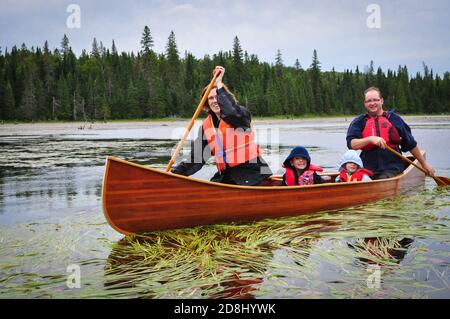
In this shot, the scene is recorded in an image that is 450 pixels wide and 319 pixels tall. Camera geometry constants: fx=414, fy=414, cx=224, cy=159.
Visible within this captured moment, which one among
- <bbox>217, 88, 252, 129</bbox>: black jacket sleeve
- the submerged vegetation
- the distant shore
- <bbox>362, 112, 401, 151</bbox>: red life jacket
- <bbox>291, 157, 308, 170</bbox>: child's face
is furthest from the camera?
the distant shore

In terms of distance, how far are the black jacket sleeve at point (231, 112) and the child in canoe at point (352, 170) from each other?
198 cm

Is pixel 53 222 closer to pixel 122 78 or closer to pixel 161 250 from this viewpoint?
pixel 161 250

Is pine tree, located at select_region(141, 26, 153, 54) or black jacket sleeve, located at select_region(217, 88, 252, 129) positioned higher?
pine tree, located at select_region(141, 26, 153, 54)

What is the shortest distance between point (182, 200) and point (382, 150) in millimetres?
3895

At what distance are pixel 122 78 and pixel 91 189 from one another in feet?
234

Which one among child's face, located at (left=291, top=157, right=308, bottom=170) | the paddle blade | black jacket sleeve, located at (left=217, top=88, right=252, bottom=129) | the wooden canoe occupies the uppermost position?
black jacket sleeve, located at (left=217, top=88, right=252, bottom=129)

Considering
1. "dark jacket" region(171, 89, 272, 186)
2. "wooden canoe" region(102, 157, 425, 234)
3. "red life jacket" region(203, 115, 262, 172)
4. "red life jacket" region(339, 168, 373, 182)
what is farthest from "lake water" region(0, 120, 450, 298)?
"red life jacket" region(203, 115, 262, 172)

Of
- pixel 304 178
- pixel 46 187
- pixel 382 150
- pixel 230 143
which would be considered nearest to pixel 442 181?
pixel 382 150

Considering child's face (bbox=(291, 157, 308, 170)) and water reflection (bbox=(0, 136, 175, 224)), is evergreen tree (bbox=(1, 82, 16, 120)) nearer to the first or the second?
water reflection (bbox=(0, 136, 175, 224))

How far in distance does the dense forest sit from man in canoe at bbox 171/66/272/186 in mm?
60100

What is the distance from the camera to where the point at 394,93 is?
88.3 m

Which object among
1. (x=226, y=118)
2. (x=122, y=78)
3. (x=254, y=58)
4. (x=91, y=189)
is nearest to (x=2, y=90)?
(x=122, y=78)

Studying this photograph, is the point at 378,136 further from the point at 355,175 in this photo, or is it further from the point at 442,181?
the point at 442,181

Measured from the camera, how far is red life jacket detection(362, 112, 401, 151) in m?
6.43
